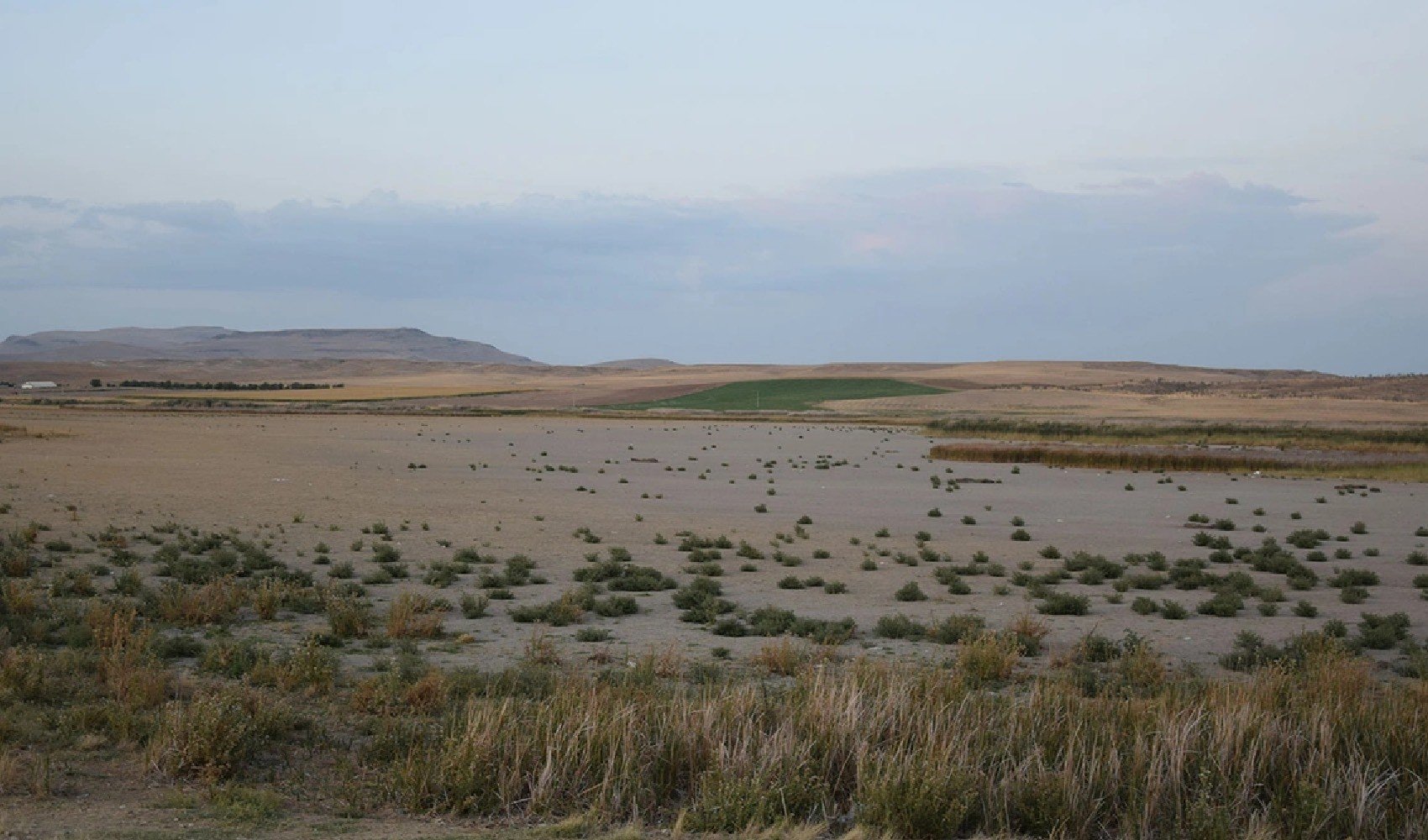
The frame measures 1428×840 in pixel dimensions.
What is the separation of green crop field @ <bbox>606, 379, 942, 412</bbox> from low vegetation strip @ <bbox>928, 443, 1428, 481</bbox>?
69061 mm

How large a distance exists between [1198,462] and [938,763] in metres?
45.0

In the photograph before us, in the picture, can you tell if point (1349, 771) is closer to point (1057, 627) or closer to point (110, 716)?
point (1057, 627)

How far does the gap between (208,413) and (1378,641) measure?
90.4 metres

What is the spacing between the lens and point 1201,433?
68.9 metres

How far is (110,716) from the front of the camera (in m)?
9.38

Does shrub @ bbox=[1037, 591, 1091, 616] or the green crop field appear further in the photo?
the green crop field

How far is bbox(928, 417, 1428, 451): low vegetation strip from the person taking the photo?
6006cm

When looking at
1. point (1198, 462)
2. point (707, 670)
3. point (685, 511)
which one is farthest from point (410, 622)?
point (1198, 462)

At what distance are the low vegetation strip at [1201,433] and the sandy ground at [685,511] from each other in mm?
A: 14460

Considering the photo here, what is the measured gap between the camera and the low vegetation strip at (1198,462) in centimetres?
4697

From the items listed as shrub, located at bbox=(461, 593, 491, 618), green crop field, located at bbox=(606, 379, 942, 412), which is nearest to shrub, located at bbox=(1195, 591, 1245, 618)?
shrub, located at bbox=(461, 593, 491, 618)

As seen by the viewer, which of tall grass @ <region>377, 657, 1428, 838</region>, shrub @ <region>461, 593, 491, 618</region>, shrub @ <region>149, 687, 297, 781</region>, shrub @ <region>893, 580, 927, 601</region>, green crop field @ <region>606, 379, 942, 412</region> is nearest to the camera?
tall grass @ <region>377, 657, 1428, 838</region>

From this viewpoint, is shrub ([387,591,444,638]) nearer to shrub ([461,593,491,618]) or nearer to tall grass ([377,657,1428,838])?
shrub ([461,593,491,618])

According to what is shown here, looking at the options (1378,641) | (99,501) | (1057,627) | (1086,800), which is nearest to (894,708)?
(1086,800)
